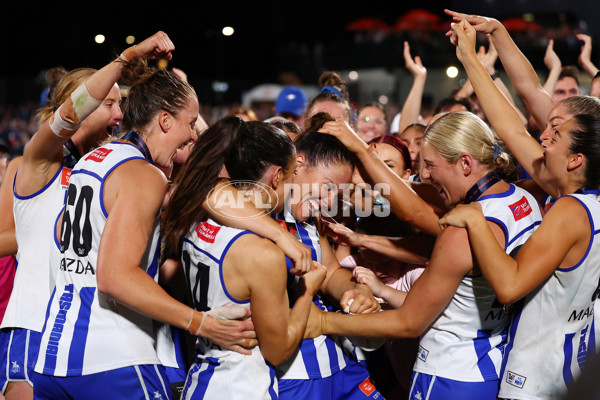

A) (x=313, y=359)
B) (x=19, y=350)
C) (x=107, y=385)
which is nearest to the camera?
(x=107, y=385)

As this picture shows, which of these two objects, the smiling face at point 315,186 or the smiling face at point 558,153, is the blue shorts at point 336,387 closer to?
the smiling face at point 315,186

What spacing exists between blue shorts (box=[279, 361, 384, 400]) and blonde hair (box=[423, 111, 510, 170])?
113 centimetres

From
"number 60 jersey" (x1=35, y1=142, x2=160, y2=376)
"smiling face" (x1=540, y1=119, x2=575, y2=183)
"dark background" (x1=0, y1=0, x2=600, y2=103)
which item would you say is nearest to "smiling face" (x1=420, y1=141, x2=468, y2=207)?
"smiling face" (x1=540, y1=119, x2=575, y2=183)

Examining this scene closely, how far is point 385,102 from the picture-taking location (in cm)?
1775

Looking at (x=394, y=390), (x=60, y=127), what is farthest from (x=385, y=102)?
(x=60, y=127)

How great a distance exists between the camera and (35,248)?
320cm

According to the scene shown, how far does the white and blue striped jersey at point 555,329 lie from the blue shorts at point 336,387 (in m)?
0.67

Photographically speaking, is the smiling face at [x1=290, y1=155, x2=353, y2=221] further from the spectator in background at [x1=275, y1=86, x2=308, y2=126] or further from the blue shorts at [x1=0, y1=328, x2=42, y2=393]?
the spectator in background at [x1=275, y1=86, x2=308, y2=126]

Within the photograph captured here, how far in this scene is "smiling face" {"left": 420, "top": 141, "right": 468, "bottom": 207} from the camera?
9.43 feet

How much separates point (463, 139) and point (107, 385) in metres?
1.90

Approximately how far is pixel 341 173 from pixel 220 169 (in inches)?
35.2

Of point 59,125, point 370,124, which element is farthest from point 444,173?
point 370,124

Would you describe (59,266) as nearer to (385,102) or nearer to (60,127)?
(60,127)

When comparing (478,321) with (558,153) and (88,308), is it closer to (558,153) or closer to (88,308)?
(558,153)
